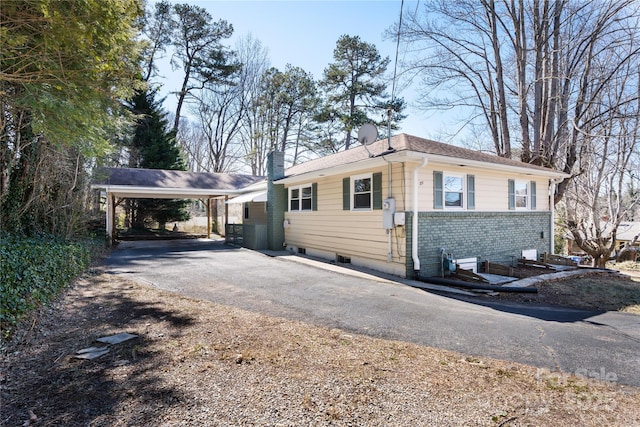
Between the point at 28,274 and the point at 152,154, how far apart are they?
65.1ft

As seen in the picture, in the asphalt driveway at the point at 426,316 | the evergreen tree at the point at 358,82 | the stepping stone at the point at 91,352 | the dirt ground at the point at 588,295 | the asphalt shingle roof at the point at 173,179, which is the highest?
the evergreen tree at the point at 358,82

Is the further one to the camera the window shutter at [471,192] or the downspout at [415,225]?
the window shutter at [471,192]

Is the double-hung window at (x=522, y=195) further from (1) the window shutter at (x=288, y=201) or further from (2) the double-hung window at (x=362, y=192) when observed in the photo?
(1) the window shutter at (x=288, y=201)

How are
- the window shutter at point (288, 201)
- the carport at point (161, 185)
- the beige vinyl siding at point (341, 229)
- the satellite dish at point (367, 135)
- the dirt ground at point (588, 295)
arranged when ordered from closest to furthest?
the dirt ground at point (588, 295) < the beige vinyl siding at point (341, 229) < the satellite dish at point (367, 135) < the window shutter at point (288, 201) < the carport at point (161, 185)

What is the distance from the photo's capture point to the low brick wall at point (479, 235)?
8.98 meters

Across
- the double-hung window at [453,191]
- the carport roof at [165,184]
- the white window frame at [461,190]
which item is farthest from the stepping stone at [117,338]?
the carport roof at [165,184]

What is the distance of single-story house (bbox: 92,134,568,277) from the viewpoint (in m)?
8.87

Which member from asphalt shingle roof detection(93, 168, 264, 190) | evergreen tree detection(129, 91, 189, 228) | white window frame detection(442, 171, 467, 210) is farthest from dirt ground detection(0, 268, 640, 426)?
evergreen tree detection(129, 91, 189, 228)

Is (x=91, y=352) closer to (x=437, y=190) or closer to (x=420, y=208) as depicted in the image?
(x=420, y=208)

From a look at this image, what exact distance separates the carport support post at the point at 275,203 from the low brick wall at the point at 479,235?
7312mm

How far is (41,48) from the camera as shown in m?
4.48

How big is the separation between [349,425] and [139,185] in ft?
58.1

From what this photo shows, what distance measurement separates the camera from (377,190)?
970cm

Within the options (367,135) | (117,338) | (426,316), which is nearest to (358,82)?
(367,135)
